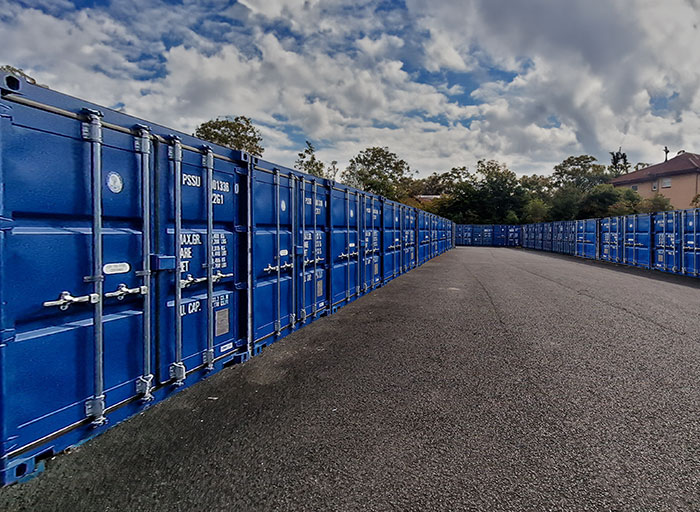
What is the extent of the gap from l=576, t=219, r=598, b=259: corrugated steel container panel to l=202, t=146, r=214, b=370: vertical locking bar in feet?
88.1

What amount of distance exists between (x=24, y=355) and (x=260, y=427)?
6.52ft

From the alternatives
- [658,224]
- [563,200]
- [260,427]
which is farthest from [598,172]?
[260,427]

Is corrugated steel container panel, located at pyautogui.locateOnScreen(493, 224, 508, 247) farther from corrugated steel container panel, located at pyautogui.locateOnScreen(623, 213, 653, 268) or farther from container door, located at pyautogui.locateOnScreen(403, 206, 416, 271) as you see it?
container door, located at pyautogui.locateOnScreen(403, 206, 416, 271)

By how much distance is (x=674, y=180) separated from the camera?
1759 inches

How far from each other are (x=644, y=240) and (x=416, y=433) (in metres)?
20.7

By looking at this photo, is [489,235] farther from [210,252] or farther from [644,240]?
[210,252]

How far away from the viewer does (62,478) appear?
2.75m

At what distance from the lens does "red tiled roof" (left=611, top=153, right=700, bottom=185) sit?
1705 inches

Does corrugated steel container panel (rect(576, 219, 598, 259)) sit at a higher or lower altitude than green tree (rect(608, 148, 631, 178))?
lower

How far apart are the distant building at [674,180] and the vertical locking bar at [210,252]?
2098 inches

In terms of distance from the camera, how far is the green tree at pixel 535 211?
49688 millimetres

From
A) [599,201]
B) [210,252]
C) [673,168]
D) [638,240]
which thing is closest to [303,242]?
[210,252]

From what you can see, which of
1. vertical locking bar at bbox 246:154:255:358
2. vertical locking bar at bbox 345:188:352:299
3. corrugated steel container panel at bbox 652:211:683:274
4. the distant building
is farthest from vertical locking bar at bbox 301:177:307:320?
the distant building

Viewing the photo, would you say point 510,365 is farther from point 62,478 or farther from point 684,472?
point 62,478
